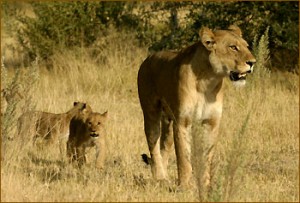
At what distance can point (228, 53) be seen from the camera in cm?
609

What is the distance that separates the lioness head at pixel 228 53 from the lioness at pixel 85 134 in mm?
2341

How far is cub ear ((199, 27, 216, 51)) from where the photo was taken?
6.12 metres

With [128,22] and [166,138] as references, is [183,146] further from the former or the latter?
[128,22]

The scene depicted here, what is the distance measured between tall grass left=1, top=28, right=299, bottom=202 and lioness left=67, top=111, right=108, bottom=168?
0.16 m

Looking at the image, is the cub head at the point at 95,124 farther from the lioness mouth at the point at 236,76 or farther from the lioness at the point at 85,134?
the lioness mouth at the point at 236,76

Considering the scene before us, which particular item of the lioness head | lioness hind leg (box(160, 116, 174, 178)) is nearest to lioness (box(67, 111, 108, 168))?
lioness hind leg (box(160, 116, 174, 178))

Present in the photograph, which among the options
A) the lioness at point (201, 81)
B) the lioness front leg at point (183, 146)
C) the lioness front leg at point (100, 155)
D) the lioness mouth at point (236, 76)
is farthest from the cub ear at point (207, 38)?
the lioness front leg at point (100, 155)

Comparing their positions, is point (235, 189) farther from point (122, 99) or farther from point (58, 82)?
point (58, 82)

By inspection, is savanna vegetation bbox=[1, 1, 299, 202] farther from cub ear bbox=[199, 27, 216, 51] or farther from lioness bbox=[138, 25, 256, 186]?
cub ear bbox=[199, 27, 216, 51]

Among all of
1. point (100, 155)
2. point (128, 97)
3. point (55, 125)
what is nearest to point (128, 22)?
point (128, 97)

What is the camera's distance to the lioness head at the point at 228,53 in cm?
599

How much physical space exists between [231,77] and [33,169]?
194 centimetres

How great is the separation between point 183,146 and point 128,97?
5693 millimetres

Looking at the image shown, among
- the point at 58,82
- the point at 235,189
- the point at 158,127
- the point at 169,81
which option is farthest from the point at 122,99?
the point at 235,189
